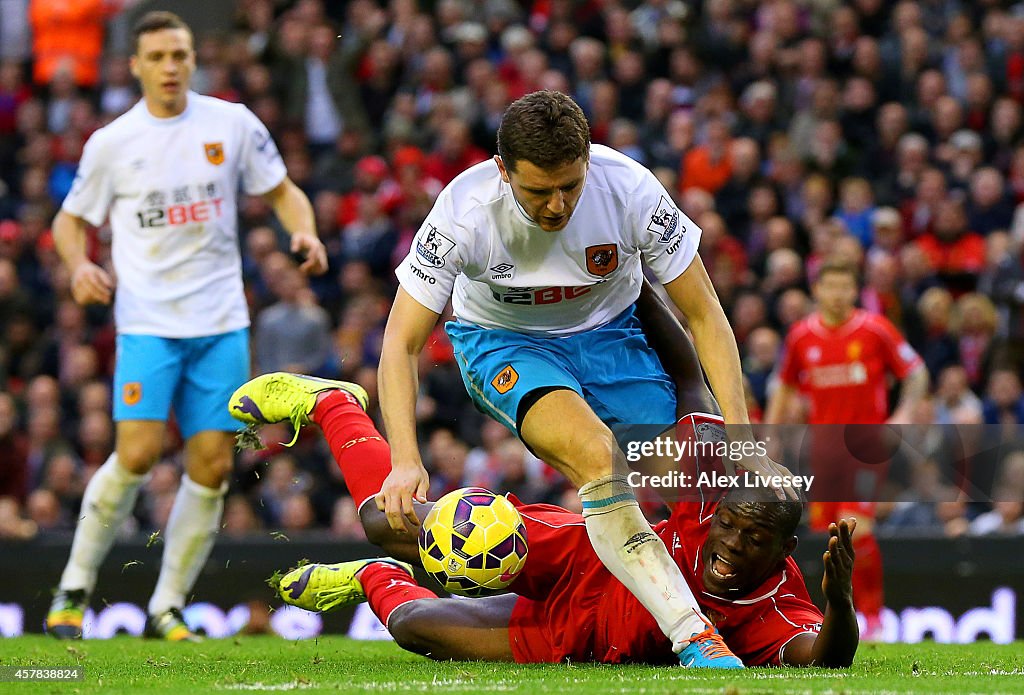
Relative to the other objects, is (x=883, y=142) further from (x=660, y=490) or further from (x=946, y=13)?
(x=660, y=490)

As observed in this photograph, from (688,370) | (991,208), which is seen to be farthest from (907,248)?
(688,370)

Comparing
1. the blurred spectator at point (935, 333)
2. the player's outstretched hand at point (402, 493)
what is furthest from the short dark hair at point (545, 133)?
the blurred spectator at point (935, 333)

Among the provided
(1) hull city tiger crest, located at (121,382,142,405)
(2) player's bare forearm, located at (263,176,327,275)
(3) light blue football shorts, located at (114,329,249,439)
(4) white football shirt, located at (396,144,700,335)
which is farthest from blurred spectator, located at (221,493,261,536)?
(4) white football shirt, located at (396,144,700,335)

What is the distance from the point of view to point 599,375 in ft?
21.8

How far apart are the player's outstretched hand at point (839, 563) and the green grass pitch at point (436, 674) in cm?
28

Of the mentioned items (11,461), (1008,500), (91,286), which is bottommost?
(11,461)

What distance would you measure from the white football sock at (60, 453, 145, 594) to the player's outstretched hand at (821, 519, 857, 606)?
4.21 m

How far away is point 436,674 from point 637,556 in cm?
84

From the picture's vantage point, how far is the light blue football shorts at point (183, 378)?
820 centimetres

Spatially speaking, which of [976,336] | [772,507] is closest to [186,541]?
[772,507]

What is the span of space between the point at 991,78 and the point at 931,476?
514cm

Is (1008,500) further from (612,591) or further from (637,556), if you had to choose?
(637,556)

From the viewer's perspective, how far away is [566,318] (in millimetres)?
6570

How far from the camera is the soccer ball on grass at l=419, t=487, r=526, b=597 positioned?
19.2 ft
